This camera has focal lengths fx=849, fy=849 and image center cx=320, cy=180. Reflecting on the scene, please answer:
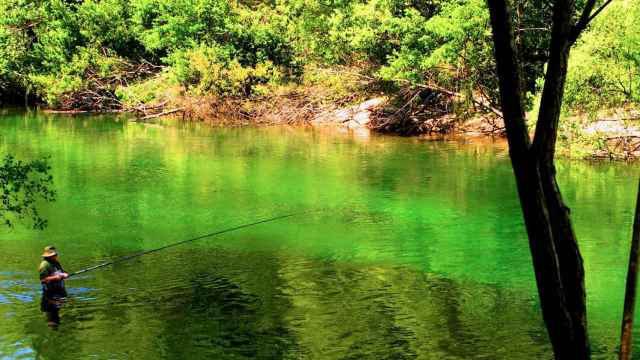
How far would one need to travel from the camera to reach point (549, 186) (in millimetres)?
6164

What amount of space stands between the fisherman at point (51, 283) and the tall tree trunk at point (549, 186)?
9.37 m

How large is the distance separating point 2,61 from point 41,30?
3859 mm

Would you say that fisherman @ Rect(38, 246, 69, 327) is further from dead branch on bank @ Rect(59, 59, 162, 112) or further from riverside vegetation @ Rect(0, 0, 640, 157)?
dead branch on bank @ Rect(59, 59, 162, 112)

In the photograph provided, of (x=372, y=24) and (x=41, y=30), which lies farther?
(x=41, y=30)

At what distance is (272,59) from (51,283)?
33.2 m

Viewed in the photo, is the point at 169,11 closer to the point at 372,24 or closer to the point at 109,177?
the point at 372,24

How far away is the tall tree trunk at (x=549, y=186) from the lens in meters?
6.01

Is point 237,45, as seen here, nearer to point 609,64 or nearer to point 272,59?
point 272,59

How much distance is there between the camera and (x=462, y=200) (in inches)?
955

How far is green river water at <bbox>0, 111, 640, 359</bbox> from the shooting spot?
12.7 m

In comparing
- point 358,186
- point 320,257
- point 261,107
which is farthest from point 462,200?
point 261,107

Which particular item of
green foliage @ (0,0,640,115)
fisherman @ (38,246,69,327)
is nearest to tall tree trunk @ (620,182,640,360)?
fisherman @ (38,246,69,327)

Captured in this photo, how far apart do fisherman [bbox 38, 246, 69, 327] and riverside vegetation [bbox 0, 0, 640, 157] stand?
16992 mm

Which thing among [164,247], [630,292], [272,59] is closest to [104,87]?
[272,59]
